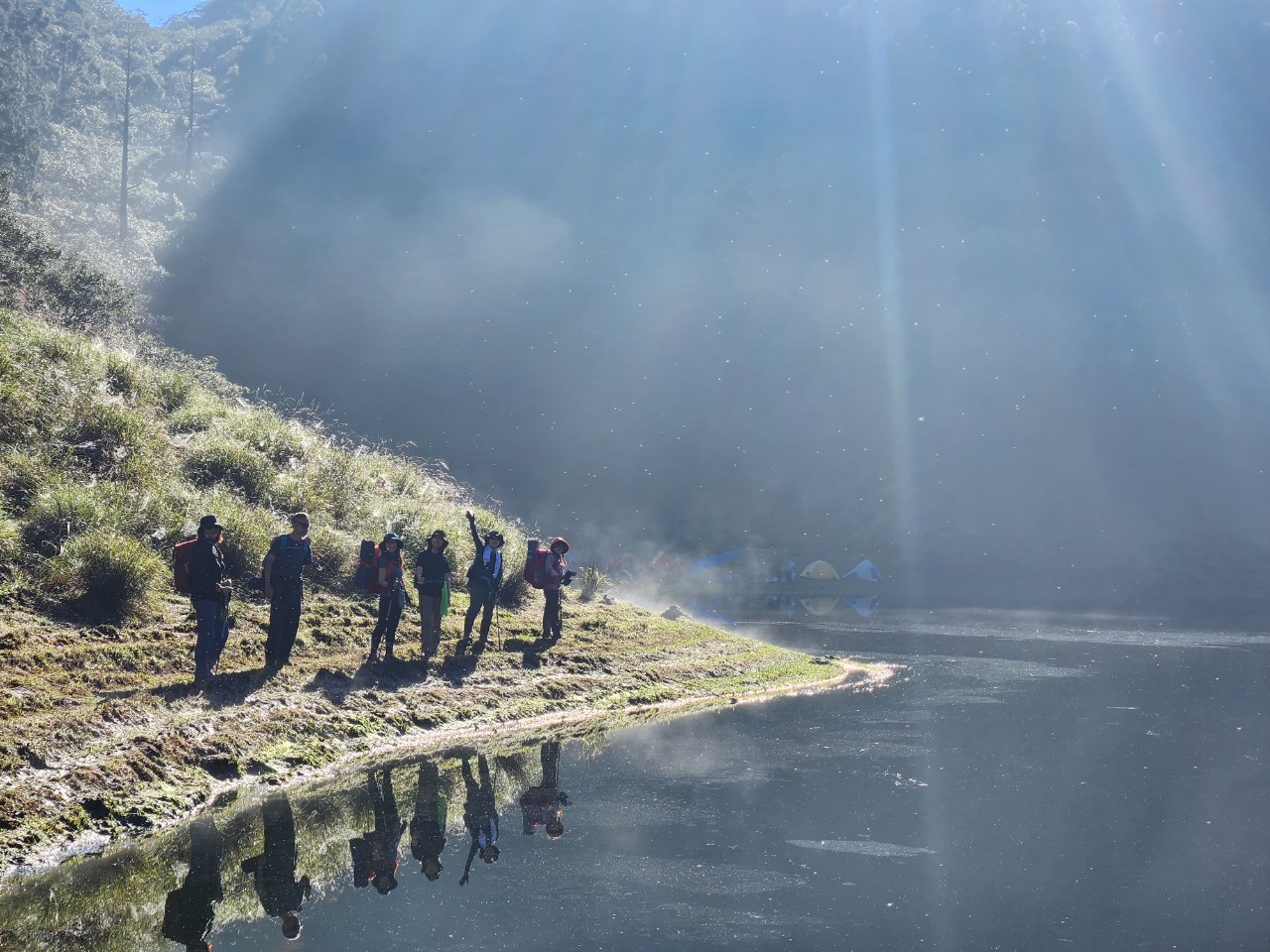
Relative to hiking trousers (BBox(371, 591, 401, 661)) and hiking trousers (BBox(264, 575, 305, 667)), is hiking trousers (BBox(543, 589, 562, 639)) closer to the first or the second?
hiking trousers (BBox(371, 591, 401, 661))

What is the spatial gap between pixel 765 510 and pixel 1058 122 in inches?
2606

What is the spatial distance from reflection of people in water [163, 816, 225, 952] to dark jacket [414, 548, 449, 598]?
7.16 metres

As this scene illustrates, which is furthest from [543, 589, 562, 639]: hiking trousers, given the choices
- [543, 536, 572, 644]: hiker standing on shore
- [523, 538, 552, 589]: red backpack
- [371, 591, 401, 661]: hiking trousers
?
[371, 591, 401, 661]: hiking trousers

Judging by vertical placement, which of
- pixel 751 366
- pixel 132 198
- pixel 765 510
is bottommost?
pixel 765 510

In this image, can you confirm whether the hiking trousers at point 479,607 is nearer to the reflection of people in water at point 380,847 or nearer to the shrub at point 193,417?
the reflection of people in water at point 380,847

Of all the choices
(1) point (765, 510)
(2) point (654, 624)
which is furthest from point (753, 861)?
(1) point (765, 510)

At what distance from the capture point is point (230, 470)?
769 inches

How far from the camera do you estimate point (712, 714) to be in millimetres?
18141

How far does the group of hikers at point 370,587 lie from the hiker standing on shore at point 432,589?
15 millimetres

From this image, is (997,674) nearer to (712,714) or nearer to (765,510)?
(712,714)

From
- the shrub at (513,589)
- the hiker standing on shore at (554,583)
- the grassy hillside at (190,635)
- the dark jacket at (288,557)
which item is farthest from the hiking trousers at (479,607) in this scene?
the dark jacket at (288,557)

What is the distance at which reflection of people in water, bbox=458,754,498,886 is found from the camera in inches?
368

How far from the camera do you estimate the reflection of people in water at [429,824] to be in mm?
9023

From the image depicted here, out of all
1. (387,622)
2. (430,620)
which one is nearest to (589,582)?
(430,620)
